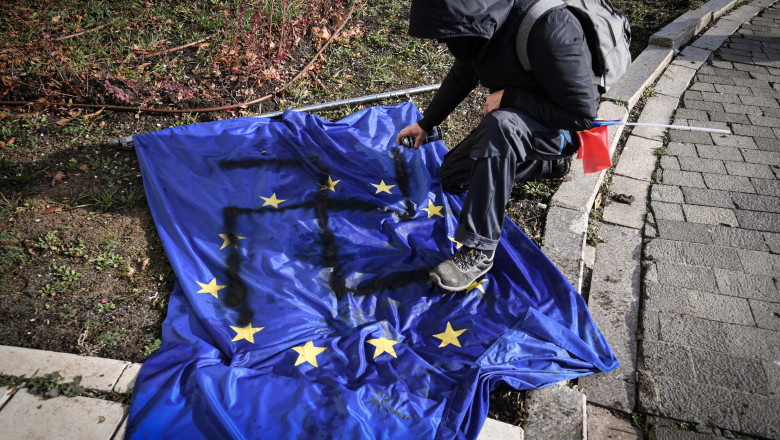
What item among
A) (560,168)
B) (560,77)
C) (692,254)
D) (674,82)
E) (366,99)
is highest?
(560,77)

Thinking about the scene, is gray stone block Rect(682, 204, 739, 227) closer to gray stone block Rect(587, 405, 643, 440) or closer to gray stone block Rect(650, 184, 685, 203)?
gray stone block Rect(650, 184, 685, 203)

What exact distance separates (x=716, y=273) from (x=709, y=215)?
1.88 ft

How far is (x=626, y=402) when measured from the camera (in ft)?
7.59

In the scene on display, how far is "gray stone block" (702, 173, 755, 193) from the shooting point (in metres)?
3.53

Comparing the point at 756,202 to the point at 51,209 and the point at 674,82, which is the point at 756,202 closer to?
the point at 674,82

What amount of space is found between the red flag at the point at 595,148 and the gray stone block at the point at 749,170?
1.55 m

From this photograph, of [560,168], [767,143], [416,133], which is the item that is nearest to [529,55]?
[416,133]

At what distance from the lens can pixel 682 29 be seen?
548cm

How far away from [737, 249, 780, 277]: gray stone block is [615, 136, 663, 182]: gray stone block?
831 millimetres

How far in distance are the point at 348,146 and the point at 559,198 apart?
148cm

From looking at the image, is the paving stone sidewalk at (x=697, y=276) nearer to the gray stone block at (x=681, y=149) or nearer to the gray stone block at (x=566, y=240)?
the gray stone block at (x=681, y=149)

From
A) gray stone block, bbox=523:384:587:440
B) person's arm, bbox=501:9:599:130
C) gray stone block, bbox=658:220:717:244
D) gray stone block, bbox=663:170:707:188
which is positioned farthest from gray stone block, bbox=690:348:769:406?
gray stone block, bbox=663:170:707:188

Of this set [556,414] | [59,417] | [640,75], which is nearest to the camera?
[59,417]

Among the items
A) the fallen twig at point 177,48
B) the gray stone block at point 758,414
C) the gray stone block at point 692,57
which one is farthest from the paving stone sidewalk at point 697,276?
the fallen twig at point 177,48
